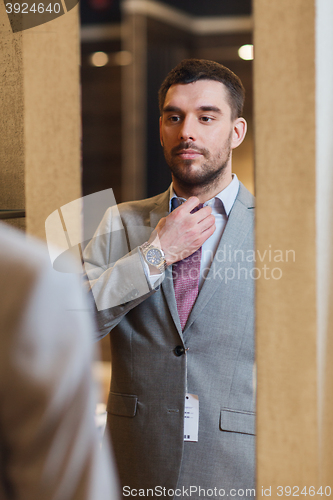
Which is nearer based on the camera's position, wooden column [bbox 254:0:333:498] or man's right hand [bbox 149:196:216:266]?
wooden column [bbox 254:0:333:498]

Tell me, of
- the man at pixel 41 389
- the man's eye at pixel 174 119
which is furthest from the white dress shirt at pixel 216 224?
the man at pixel 41 389

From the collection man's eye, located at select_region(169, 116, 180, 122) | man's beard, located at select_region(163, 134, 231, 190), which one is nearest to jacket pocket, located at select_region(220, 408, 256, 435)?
man's beard, located at select_region(163, 134, 231, 190)

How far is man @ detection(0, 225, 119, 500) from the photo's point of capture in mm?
244

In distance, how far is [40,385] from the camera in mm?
244

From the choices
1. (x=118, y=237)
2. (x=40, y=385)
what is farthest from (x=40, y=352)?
(x=118, y=237)

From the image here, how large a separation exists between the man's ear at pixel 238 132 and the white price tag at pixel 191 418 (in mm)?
406

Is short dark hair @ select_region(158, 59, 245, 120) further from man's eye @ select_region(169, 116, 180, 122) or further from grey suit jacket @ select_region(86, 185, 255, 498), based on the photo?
grey suit jacket @ select_region(86, 185, 255, 498)

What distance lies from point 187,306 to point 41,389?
51 centimetres

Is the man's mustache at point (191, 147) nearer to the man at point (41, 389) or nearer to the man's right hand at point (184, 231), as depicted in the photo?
the man's right hand at point (184, 231)

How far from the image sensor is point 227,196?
2.26 feet

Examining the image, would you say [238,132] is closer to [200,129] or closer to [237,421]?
[200,129]

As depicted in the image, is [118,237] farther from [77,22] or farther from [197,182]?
[77,22]

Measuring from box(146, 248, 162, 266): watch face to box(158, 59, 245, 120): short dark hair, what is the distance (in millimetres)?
221

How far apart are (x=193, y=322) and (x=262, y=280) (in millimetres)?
201
